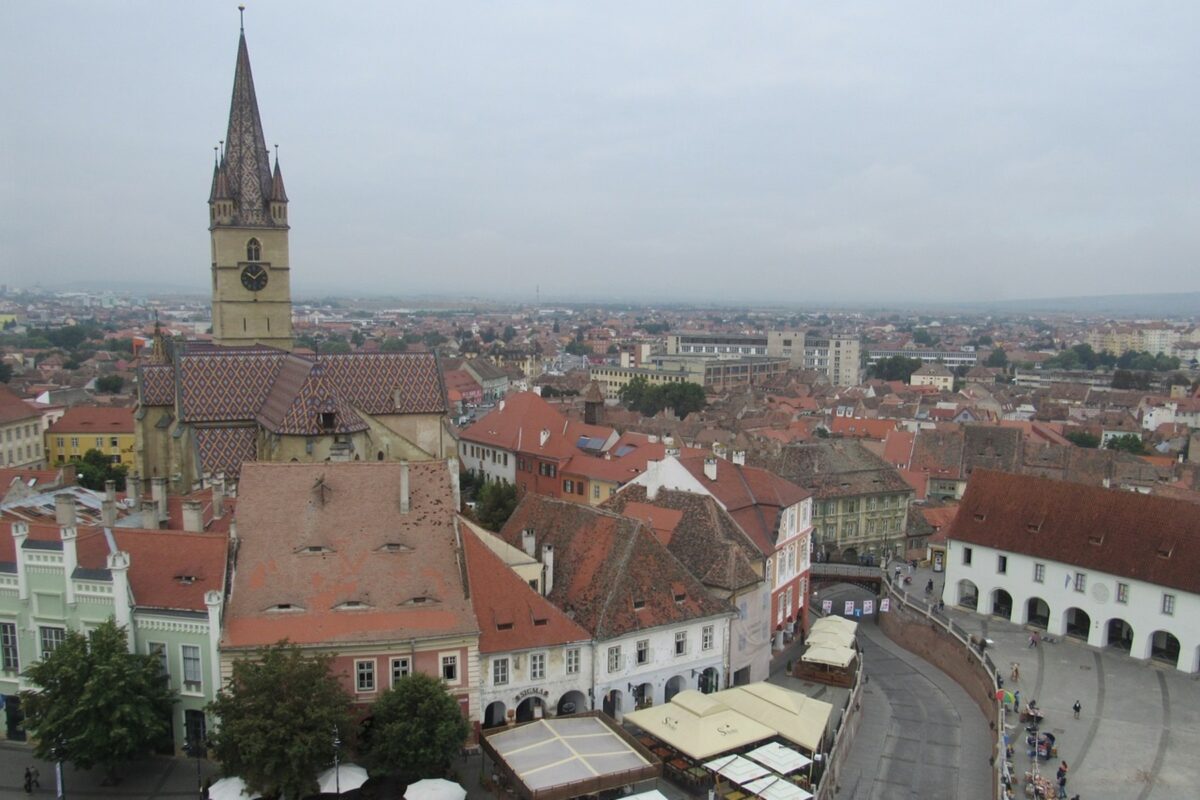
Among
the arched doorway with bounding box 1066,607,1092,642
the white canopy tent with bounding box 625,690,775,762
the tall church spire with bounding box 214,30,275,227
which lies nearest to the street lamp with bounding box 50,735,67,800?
the white canopy tent with bounding box 625,690,775,762

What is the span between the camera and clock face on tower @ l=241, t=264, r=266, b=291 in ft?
241

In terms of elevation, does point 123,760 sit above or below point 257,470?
below

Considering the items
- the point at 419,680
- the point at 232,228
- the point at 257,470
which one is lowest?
the point at 419,680

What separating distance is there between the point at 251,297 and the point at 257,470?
36.5m

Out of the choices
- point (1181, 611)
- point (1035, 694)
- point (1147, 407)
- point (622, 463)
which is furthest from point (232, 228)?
point (1147, 407)

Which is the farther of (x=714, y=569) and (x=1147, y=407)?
(x=1147, y=407)

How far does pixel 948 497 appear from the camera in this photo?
99.2 meters

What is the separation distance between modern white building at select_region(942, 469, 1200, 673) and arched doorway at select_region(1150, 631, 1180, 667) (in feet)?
0.18

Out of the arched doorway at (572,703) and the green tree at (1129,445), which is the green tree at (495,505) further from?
the green tree at (1129,445)

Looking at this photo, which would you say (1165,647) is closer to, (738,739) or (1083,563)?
(1083,563)

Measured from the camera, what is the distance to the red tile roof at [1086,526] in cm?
5241

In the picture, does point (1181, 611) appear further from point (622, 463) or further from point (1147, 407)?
point (1147, 407)

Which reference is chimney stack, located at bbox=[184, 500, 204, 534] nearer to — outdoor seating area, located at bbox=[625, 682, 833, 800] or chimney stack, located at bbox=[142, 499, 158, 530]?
chimney stack, located at bbox=[142, 499, 158, 530]

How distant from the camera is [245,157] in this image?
72688mm
